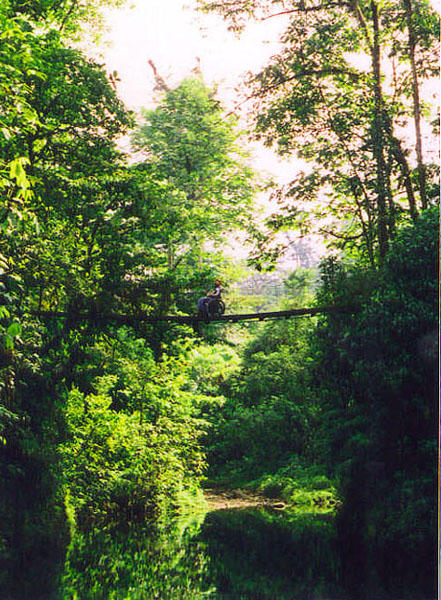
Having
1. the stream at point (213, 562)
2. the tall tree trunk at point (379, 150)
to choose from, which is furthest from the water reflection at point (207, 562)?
the tall tree trunk at point (379, 150)

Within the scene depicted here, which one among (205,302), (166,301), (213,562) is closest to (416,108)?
(205,302)

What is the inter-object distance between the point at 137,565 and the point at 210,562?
3.09 feet

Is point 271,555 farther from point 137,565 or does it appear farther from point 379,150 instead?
point 379,150

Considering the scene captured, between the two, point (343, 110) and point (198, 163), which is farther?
point (198, 163)

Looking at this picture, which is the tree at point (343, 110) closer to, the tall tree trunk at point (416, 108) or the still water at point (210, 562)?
the tall tree trunk at point (416, 108)

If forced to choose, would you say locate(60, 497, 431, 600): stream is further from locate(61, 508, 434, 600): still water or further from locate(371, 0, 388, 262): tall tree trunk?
locate(371, 0, 388, 262): tall tree trunk

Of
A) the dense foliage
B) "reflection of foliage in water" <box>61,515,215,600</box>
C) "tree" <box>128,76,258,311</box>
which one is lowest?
"reflection of foliage in water" <box>61,515,215,600</box>

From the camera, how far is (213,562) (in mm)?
8562

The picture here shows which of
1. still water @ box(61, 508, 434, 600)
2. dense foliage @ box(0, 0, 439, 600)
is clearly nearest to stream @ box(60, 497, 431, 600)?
still water @ box(61, 508, 434, 600)

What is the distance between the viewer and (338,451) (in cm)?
885

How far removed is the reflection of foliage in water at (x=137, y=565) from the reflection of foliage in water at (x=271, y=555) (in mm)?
274

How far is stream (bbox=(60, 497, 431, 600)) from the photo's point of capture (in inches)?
266

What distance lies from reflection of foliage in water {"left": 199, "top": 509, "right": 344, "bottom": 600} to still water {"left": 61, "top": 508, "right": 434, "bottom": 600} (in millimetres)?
11

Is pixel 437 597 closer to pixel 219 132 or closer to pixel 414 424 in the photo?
pixel 414 424
